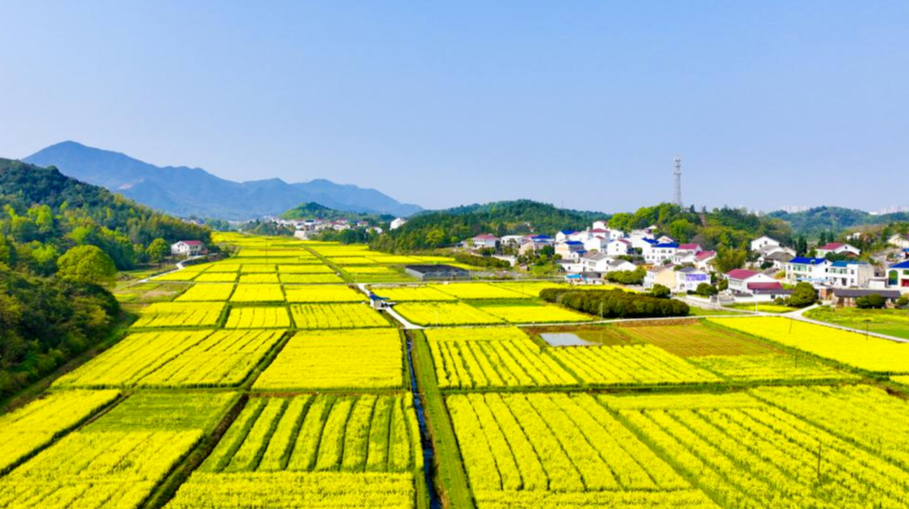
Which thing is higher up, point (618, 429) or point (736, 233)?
point (736, 233)

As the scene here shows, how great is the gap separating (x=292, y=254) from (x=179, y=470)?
3366 inches

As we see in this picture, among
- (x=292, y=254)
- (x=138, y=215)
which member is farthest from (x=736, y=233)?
(x=138, y=215)

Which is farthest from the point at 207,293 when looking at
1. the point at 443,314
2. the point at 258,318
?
the point at 443,314

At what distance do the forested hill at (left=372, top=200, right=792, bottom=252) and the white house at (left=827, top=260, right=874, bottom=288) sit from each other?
2685 centimetres

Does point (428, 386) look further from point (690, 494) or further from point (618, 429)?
point (690, 494)

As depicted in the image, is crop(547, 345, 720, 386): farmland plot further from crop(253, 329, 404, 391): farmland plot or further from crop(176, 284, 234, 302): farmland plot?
crop(176, 284, 234, 302): farmland plot

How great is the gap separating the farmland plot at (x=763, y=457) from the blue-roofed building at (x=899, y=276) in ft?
120

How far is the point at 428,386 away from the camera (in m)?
22.7

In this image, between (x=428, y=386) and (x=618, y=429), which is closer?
(x=618, y=429)

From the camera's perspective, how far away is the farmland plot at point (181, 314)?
3522 cm

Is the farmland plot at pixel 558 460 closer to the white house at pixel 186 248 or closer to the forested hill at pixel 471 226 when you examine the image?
the white house at pixel 186 248

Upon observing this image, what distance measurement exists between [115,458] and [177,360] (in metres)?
11.1

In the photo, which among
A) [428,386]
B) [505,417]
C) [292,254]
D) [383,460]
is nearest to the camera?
[383,460]

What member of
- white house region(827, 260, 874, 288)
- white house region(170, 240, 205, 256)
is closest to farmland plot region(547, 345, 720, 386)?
white house region(827, 260, 874, 288)
